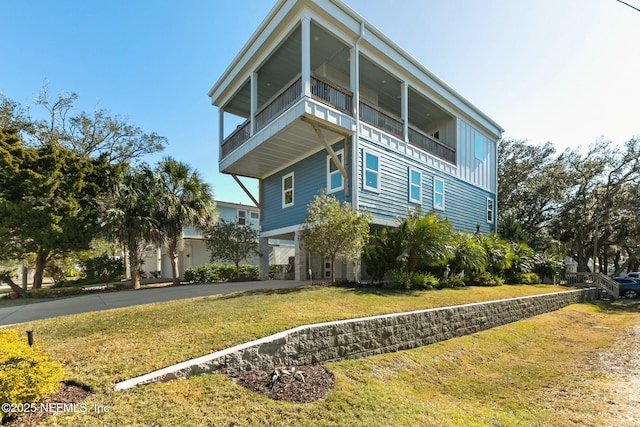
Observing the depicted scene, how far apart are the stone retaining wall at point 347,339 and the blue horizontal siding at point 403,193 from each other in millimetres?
4344

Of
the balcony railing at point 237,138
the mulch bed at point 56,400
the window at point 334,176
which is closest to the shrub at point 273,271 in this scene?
the balcony railing at point 237,138

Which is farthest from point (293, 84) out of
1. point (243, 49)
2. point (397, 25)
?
point (397, 25)

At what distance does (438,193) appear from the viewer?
15.0m

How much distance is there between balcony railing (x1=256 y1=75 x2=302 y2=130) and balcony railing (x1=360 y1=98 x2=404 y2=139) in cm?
248

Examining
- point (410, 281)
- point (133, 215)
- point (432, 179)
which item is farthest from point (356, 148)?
point (133, 215)

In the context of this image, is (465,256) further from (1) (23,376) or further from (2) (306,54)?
(1) (23,376)

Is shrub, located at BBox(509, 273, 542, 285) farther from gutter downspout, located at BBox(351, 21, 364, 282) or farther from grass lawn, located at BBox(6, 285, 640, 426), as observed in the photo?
gutter downspout, located at BBox(351, 21, 364, 282)

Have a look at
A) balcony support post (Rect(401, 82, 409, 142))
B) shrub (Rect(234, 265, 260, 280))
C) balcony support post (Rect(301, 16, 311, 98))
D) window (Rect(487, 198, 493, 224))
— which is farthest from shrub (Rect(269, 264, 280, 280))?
window (Rect(487, 198, 493, 224))

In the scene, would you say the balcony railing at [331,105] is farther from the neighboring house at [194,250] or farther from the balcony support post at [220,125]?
the neighboring house at [194,250]

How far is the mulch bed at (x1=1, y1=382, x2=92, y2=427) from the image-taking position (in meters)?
2.57

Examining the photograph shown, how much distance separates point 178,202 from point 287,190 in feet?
17.1

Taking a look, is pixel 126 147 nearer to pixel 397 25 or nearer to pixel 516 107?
pixel 397 25

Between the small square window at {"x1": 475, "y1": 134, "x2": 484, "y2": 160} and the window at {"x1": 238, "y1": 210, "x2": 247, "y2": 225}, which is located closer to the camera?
the small square window at {"x1": 475, "y1": 134, "x2": 484, "y2": 160}

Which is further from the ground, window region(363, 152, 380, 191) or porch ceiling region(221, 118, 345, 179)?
porch ceiling region(221, 118, 345, 179)
